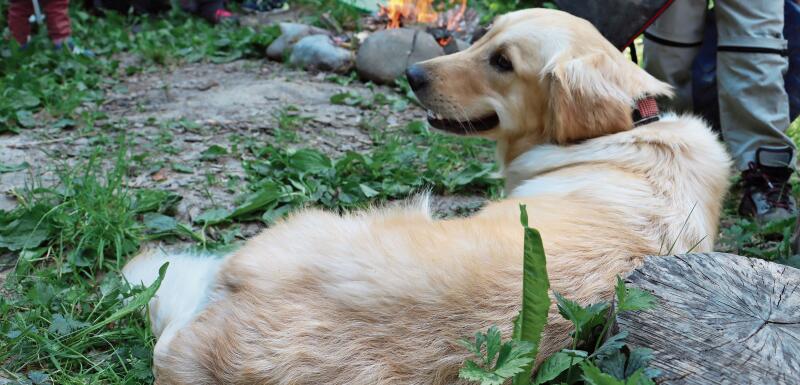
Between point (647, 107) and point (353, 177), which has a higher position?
point (647, 107)

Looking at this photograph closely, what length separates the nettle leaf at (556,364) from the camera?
1642 millimetres

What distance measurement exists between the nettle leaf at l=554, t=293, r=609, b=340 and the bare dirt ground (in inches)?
75.5

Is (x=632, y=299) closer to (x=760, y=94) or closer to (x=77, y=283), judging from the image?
(x=77, y=283)

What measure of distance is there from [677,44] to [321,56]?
323 cm

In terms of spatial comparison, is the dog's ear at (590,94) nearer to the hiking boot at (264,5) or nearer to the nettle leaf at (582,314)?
the nettle leaf at (582,314)

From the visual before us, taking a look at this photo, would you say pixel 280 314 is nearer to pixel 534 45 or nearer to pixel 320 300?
pixel 320 300

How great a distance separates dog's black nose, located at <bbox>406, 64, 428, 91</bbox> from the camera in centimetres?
306

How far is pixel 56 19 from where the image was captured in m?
6.31

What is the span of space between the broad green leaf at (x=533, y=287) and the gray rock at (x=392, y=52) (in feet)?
15.1

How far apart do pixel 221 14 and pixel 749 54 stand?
6091mm

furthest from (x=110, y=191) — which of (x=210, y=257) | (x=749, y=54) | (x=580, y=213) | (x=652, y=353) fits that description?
(x=749, y=54)

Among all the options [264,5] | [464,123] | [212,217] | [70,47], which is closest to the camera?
[464,123]

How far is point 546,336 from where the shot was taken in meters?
1.76

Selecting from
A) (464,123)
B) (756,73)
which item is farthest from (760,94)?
(464,123)
